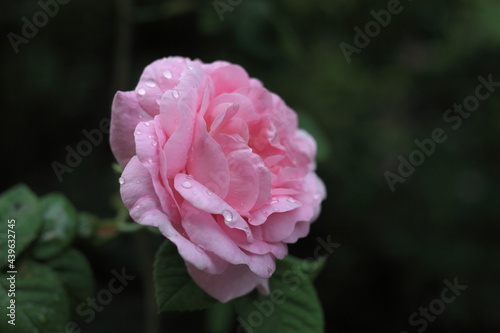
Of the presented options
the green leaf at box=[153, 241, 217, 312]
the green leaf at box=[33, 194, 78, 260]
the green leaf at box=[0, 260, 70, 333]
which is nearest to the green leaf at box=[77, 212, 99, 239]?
the green leaf at box=[33, 194, 78, 260]

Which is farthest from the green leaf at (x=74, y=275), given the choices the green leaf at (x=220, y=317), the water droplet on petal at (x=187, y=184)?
the green leaf at (x=220, y=317)

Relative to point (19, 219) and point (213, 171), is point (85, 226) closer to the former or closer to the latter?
point (19, 219)

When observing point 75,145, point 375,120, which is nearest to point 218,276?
point 75,145

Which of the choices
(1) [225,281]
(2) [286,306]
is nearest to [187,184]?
(1) [225,281]

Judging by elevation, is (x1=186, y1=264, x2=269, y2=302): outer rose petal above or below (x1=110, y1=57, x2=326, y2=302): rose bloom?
below

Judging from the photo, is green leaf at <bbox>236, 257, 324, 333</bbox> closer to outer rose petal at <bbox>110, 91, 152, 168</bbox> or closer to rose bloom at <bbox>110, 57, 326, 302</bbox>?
rose bloom at <bbox>110, 57, 326, 302</bbox>

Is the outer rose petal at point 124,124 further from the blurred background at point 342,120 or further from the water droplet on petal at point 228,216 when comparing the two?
the blurred background at point 342,120

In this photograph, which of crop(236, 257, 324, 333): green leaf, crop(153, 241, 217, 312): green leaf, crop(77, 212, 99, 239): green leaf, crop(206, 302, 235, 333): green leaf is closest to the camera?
crop(153, 241, 217, 312): green leaf
